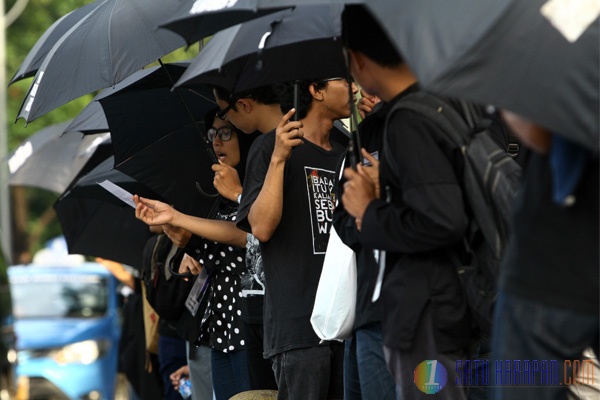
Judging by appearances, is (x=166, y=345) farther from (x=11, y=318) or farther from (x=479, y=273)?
(x=479, y=273)

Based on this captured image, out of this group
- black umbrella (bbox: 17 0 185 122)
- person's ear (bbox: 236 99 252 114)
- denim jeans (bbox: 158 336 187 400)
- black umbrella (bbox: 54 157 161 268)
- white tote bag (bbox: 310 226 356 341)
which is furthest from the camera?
black umbrella (bbox: 54 157 161 268)

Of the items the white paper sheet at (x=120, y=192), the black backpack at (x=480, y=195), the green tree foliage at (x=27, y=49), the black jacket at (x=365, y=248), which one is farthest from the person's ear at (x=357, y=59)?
the green tree foliage at (x=27, y=49)

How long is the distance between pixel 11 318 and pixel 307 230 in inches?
57.0

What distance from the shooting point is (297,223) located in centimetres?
583

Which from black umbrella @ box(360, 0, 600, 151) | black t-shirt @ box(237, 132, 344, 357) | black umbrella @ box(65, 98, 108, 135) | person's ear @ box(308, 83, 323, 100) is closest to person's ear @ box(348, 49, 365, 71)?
black umbrella @ box(360, 0, 600, 151)

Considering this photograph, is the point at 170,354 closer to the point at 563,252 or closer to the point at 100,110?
the point at 100,110

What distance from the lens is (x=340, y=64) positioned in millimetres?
6031

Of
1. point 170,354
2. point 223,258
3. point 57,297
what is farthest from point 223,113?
point 57,297

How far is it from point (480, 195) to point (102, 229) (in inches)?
221

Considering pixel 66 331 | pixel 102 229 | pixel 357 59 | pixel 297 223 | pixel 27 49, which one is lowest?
pixel 66 331

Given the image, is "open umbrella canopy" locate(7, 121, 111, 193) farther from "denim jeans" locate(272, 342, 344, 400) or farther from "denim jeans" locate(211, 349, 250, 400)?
"denim jeans" locate(272, 342, 344, 400)

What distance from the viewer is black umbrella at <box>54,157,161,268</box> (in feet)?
30.0

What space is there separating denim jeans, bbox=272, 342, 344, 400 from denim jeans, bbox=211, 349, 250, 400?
0.80 meters

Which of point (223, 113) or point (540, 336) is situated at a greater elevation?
point (223, 113)
